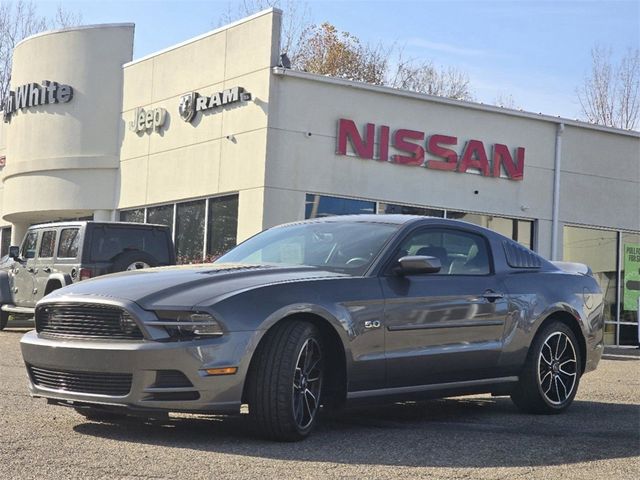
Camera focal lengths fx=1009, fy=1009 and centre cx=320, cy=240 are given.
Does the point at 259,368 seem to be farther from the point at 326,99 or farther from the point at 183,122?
the point at 183,122

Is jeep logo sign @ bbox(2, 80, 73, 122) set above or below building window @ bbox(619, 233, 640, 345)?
above

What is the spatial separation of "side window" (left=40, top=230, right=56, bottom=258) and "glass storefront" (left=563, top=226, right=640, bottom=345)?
11.6 m

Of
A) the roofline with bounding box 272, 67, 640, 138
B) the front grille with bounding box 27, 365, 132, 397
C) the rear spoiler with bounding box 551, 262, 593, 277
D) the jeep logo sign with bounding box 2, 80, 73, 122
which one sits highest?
the jeep logo sign with bounding box 2, 80, 73, 122

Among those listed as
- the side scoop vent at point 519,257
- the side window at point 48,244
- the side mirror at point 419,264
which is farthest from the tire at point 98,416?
the side window at point 48,244

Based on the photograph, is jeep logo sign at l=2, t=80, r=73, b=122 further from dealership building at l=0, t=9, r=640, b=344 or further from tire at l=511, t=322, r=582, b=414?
tire at l=511, t=322, r=582, b=414

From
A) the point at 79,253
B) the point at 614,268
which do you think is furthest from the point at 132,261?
the point at 614,268

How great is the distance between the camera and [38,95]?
25.9m

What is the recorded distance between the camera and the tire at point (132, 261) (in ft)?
49.6

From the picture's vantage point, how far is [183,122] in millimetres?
21500

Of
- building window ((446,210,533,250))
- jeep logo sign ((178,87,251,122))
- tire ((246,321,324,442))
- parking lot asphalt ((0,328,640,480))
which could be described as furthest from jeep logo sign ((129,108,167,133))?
tire ((246,321,324,442))

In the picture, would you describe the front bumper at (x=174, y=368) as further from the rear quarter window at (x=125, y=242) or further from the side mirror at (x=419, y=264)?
the rear quarter window at (x=125, y=242)

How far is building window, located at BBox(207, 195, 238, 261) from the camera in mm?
19516

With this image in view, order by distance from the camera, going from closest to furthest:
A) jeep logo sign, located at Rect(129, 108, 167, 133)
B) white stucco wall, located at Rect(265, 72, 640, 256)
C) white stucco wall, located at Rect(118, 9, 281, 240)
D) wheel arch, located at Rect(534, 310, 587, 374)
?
wheel arch, located at Rect(534, 310, 587, 374) → white stucco wall, located at Rect(265, 72, 640, 256) → white stucco wall, located at Rect(118, 9, 281, 240) → jeep logo sign, located at Rect(129, 108, 167, 133)

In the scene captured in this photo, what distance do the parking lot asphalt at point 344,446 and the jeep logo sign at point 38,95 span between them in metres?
17.9
